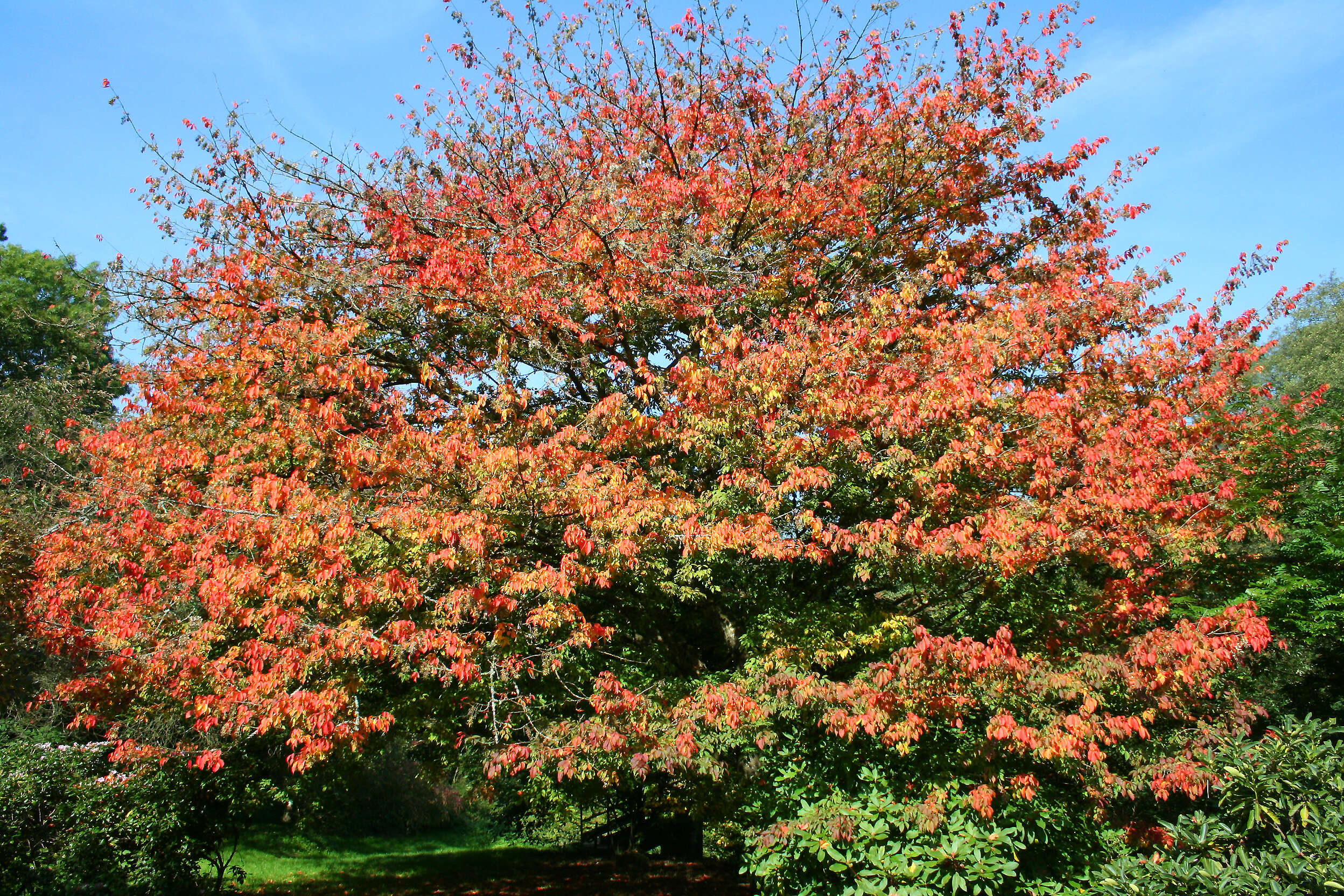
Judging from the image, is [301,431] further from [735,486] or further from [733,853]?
[733,853]

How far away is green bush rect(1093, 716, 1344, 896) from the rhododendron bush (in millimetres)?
996

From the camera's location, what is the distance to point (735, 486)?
810 centimetres

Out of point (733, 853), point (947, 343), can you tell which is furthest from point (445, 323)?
point (733, 853)

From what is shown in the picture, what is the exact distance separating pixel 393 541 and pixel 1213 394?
10358mm

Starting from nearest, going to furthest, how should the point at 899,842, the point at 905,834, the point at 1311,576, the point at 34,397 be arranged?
the point at 899,842 < the point at 905,834 < the point at 1311,576 < the point at 34,397

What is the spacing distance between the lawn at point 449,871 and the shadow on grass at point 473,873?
1.0 inches

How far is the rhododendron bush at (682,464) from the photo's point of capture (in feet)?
24.0

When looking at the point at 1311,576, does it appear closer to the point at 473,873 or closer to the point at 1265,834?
the point at 1265,834

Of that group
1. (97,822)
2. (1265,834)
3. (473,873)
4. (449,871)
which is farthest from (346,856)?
(1265,834)

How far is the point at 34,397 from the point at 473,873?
61.2 ft

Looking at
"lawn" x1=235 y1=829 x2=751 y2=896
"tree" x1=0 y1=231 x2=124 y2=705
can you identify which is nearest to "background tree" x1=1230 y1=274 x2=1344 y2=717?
"lawn" x1=235 y1=829 x2=751 y2=896

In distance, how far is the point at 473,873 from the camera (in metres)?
16.1

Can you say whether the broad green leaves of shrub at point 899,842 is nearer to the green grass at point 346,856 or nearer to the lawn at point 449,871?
the lawn at point 449,871

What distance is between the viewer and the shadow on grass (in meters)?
13.6
